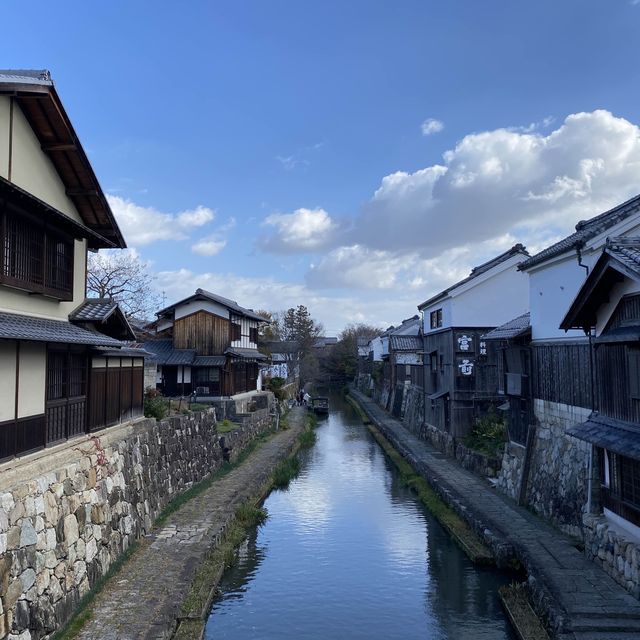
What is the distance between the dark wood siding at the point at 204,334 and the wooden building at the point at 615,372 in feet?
85.4

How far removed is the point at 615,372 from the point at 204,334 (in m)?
28.0

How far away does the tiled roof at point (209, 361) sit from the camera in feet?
115

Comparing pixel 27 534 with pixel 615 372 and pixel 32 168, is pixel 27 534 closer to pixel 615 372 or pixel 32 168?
pixel 32 168

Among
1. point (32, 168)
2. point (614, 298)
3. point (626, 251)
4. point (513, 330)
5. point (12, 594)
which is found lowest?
point (12, 594)

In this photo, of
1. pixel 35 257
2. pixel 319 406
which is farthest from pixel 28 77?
pixel 319 406

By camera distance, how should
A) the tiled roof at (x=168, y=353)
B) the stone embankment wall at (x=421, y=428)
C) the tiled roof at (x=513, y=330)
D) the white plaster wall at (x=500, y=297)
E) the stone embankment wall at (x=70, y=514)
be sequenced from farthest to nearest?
the tiled roof at (x=168, y=353) → the white plaster wall at (x=500, y=297) → the stone embankment wall at (x=421, y=428) → the tiled roof at (x=513, y=330) → the stone embankment wall at (x=70, y=514)

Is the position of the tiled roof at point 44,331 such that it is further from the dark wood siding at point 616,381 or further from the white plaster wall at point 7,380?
the dark wood siding at point 616,381

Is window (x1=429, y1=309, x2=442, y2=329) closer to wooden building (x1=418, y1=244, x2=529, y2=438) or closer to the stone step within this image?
wooden building (x1=418, y1=244, x2=529, y2=438)

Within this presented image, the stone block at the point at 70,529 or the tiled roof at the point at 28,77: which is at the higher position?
the tiled roof at the point at 28,77

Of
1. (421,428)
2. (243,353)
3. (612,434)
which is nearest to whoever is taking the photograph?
(612,434)

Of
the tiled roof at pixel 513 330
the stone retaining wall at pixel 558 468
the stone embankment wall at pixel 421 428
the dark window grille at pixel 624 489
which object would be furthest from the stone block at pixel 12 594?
the stone embankment wall at pixel 421 428

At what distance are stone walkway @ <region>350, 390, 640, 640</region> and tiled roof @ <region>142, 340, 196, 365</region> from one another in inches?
673

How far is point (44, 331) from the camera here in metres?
11.3

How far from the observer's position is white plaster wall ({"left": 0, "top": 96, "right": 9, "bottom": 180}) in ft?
36.4
